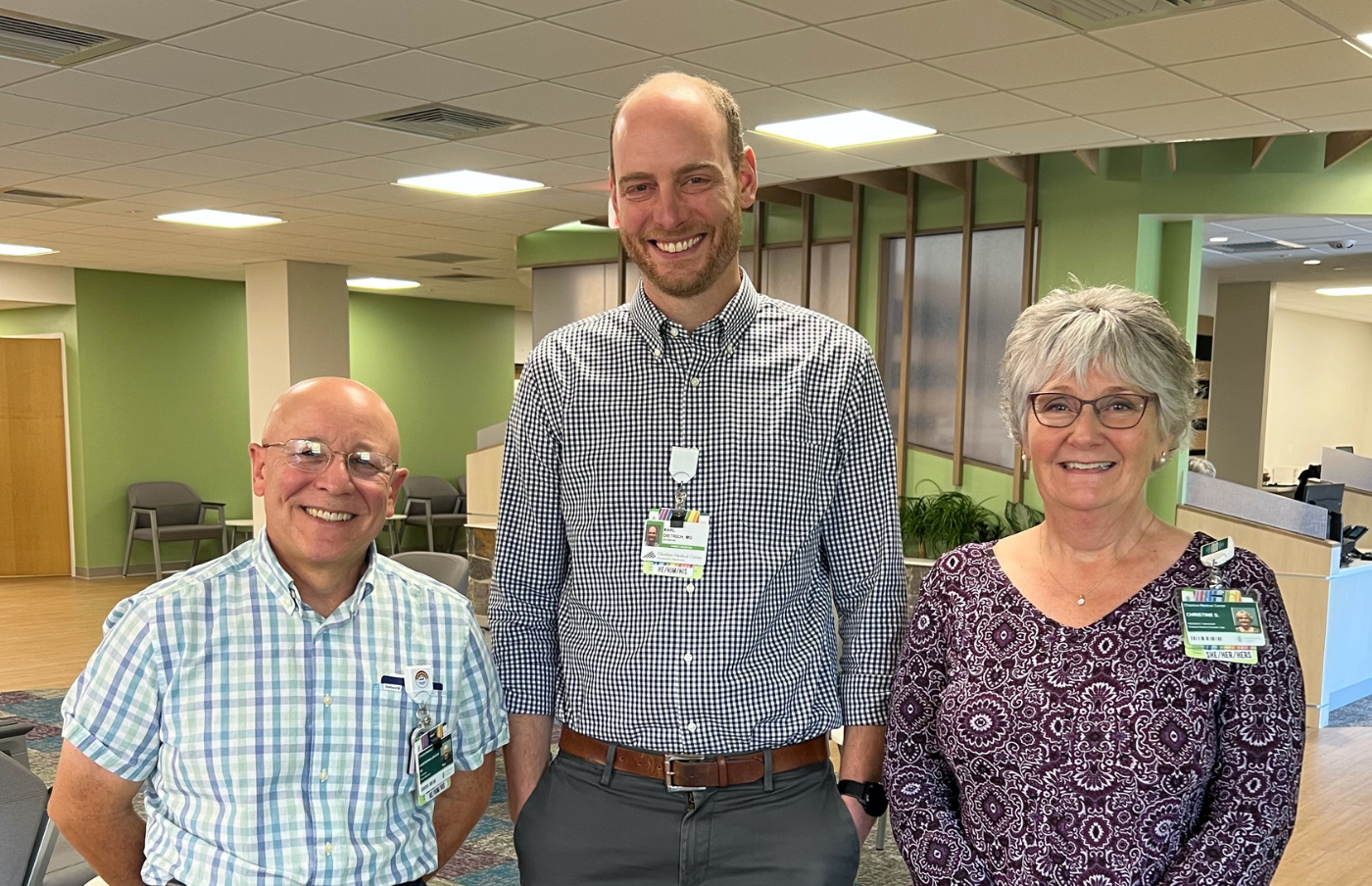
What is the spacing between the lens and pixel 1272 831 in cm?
161

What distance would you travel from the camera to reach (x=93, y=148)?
22.3 ft

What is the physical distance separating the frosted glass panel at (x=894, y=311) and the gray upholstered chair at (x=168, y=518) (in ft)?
26.4

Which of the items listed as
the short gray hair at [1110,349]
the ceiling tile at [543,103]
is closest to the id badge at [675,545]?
the short gray hair at [1110,349]

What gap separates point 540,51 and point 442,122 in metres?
1.47

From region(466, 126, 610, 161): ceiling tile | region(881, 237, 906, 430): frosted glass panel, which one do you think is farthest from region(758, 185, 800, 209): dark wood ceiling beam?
region(466, 126, 610, 161): ceiling tile

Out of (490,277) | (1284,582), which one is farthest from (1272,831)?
(490,277)

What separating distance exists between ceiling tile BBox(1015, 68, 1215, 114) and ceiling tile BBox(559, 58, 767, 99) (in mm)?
1305

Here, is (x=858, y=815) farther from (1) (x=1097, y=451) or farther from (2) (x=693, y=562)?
(1) (x=1097, y=451)

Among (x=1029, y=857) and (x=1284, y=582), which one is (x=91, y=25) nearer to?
(x=1029, y=857)

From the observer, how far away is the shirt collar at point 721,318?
198 centimetres

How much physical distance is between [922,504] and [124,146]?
5.69 metres

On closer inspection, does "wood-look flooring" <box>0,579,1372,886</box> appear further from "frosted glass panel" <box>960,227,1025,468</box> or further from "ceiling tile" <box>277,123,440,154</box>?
"ceiling tile" <box>277,123,440,154</box>

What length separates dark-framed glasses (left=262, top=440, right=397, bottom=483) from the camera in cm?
189

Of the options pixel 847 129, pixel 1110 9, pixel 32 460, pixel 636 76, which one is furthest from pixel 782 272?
pixel 32 460
